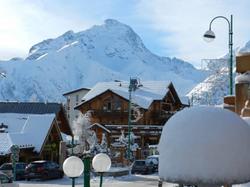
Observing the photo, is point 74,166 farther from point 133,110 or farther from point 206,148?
point 133,110

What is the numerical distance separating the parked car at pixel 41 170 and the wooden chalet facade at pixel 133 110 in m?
26.1

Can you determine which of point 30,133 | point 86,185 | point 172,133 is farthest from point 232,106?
point 30,133

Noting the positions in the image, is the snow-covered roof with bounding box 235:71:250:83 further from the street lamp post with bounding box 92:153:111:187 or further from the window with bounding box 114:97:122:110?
the window with bounding box 114:97:122:110

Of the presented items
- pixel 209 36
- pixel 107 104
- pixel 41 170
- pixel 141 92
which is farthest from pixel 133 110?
pixel 209 36

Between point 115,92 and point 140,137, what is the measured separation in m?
6.10

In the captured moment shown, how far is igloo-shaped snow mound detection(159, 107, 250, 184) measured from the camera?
5.34 metres

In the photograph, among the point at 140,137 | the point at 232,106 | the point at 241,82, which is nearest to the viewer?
the point at 241,82

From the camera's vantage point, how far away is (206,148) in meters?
5.32

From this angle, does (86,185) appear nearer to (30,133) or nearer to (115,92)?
(30,133)

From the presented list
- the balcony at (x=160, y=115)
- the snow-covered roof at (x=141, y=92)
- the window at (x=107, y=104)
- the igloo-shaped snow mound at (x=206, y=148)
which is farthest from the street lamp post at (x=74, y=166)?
the balcony at (x=160, y=115)

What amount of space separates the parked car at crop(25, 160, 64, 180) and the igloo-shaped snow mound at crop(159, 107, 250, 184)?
31168 mm

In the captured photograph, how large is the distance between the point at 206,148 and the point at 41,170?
31.7m

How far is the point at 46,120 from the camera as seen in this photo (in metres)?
46.0

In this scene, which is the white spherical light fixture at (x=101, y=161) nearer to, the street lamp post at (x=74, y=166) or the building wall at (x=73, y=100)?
the street lamp post at (x=74, y=166)
